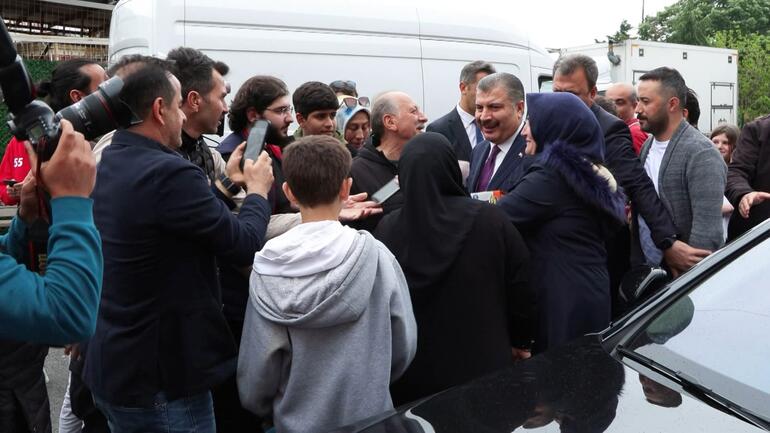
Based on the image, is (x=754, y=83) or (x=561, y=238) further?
(x=754, y=83)

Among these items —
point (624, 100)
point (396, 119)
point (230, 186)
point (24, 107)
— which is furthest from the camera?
point (624, 100)

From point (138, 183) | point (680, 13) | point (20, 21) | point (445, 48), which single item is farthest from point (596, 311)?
point (680, 13)

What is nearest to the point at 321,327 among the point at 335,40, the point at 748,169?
the point at 748,169

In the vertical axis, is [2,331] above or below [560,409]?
above

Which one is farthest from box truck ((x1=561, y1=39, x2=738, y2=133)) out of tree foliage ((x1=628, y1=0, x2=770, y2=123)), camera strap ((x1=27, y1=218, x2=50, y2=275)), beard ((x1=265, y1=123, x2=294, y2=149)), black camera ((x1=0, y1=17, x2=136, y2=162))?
tree foliage ((x1=628, y1=0, x2=770, y2=123))

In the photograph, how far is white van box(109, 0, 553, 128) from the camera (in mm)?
6340

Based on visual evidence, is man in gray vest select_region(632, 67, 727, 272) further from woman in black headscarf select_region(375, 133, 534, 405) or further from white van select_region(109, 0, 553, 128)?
white van select_region(109, 0, 553, 128)

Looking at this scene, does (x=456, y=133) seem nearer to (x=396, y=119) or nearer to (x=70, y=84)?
(x=396, y=119)

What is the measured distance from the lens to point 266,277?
2385 millimetres

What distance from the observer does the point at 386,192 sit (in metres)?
3.23

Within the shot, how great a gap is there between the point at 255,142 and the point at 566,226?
1302mm

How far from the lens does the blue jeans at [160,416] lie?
234cm

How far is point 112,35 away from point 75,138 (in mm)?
5992

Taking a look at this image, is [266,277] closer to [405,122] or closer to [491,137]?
[405,122]
